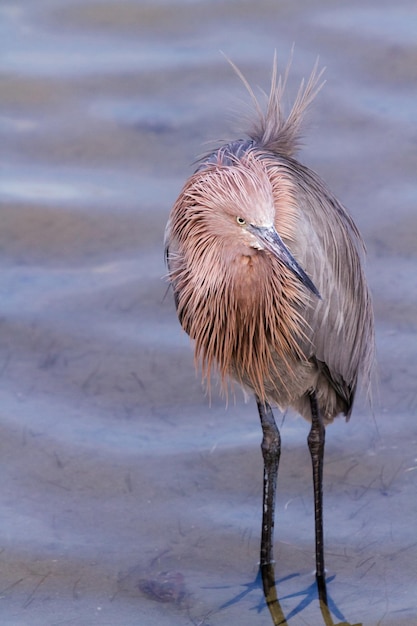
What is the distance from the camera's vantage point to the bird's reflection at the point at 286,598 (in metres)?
4.71

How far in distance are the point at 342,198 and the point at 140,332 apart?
1575 millimetres

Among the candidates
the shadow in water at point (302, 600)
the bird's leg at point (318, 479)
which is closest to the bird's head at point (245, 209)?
the bird's leg at point (318, 479)

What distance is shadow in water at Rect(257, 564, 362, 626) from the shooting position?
4715 millimetres

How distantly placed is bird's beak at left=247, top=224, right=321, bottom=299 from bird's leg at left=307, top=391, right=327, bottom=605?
3.05 ft

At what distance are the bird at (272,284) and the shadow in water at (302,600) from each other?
0.04 meters

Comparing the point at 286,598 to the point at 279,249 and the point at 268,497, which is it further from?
the point at 279,249

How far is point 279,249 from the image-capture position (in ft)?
13.3

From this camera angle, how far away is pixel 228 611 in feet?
15.5

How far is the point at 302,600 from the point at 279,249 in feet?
5.22

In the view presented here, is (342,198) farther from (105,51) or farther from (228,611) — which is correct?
(228,611)

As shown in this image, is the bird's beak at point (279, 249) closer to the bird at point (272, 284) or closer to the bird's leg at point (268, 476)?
the bird at point (272, 284)

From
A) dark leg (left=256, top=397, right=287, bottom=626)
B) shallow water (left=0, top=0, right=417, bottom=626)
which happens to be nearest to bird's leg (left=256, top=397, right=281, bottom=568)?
dark leg (left=256, top=397, right=287, bottom=626)

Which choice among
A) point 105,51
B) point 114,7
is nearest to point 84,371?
point 105,51

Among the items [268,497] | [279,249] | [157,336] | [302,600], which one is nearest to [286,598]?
[302,600]
